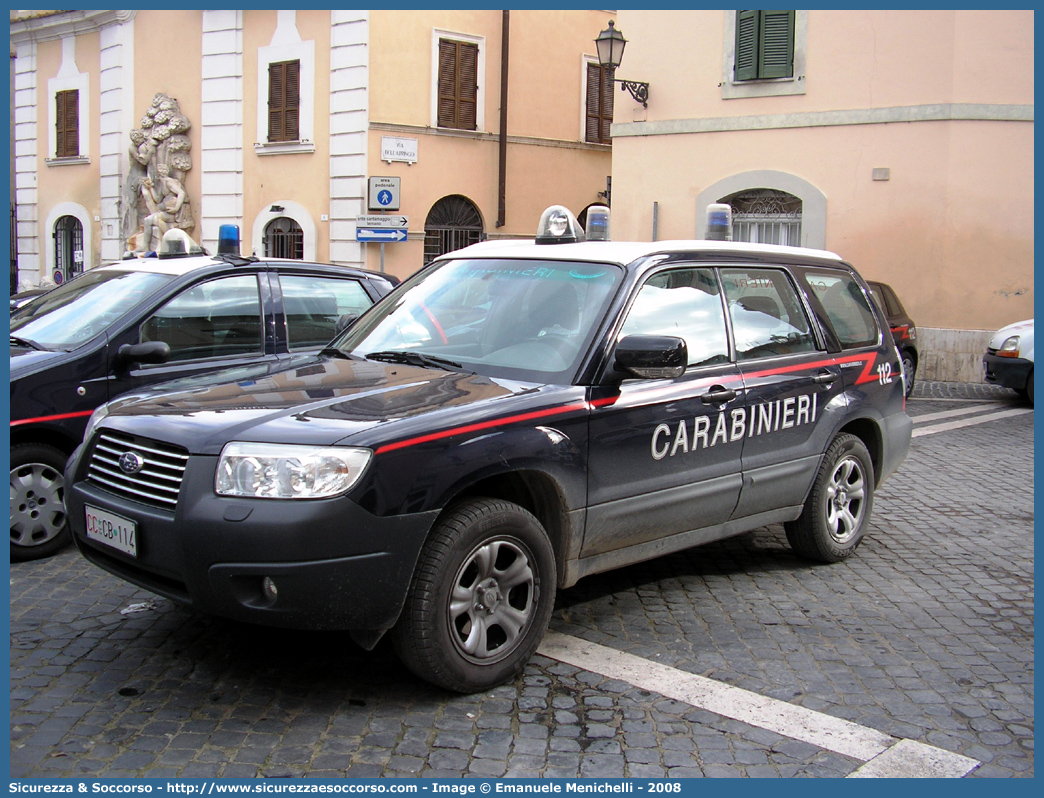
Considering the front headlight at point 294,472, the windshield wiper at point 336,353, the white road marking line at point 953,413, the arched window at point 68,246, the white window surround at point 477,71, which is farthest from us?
the arched window at point 68,246

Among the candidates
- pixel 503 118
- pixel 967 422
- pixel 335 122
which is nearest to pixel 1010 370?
pixel 967 422

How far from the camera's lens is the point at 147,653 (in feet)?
14.3

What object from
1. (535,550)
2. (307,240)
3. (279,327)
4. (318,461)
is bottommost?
(535,550)

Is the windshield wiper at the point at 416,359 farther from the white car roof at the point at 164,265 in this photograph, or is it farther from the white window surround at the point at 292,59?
the white window surround at the point at 292,59

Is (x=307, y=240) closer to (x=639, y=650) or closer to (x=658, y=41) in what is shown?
(x=658, y=41)

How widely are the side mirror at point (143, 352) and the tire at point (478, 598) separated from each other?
278cm

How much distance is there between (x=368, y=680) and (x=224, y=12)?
21790mm

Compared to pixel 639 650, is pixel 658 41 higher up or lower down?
higher up

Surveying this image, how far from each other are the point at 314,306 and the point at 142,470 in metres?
3.17

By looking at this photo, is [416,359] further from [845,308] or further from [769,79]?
[769,79]

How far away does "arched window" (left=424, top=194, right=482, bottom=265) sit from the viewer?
22.6m

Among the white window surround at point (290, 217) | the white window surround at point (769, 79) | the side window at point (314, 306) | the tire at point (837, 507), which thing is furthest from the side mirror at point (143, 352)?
the white window surround at point (290, 217)

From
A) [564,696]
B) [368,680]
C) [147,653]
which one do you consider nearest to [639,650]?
[564,696]

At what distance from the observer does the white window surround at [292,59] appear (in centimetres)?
2184
